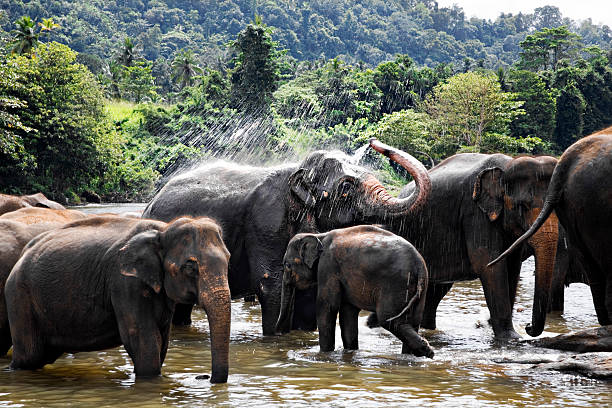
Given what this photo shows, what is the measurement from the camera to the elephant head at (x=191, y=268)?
5.92 metres

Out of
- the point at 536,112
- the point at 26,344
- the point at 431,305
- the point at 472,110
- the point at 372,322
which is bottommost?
the point at 372,322

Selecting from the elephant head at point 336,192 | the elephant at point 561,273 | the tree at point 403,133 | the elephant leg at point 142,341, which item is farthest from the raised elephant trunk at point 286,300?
the tree at point 403,133

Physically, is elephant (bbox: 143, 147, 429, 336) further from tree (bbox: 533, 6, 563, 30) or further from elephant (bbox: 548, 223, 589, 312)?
tree (bbox: 533, 6, 563, 30)

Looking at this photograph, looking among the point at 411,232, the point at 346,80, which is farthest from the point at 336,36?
the point at 411,232

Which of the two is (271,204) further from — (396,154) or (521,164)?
(521,164)

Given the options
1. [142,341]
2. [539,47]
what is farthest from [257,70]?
[142,341]

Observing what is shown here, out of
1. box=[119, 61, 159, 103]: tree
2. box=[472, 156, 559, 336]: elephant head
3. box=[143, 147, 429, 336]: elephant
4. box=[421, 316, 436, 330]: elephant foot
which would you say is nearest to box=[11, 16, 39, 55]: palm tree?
box=[119, 61, 159, 103]: tree

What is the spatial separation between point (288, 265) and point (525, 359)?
8.11 ft

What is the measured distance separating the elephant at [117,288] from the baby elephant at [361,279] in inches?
75.6

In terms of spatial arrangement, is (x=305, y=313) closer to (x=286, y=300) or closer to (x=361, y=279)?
(x=286, y=300)

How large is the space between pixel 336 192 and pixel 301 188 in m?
0.40

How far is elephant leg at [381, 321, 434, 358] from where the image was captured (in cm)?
745

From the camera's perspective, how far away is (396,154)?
8453 mm

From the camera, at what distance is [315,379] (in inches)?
264
